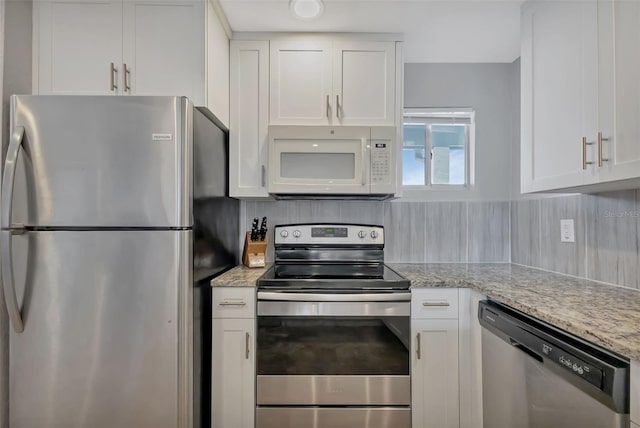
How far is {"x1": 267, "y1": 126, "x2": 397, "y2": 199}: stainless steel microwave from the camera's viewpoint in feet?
6.04

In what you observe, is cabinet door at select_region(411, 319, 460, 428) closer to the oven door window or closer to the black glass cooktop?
the oven door window

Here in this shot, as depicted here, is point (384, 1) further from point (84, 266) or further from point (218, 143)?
point (84, 266)

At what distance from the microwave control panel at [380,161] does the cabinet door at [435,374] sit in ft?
2.55

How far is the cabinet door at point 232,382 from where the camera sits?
5.11 ft

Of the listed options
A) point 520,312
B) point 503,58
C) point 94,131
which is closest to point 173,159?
point 94,131

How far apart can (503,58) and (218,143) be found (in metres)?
1.93

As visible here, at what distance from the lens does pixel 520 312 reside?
1.21 m

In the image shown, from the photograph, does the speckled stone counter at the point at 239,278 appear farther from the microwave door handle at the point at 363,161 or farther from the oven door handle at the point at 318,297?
the microwave door handle at the point at 363,161

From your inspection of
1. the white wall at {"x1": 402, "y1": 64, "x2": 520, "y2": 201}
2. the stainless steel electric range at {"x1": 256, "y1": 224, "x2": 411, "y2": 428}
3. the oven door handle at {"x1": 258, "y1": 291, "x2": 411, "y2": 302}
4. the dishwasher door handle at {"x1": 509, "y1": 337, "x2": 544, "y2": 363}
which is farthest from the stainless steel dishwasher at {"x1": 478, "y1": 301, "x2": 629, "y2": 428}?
the white wall at {"x1": 402, "y1": 64, "x2": 520, "y2": 201}

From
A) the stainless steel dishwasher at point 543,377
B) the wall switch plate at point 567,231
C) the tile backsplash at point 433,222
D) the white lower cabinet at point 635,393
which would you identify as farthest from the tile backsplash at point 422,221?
the white lower cabinet at point 635,393

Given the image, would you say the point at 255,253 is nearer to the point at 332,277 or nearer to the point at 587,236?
the point at 332,277

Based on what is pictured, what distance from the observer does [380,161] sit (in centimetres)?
185

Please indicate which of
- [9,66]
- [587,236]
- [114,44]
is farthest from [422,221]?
[9,66]

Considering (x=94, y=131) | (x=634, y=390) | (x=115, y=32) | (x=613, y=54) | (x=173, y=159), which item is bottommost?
(x=634, y=390)
